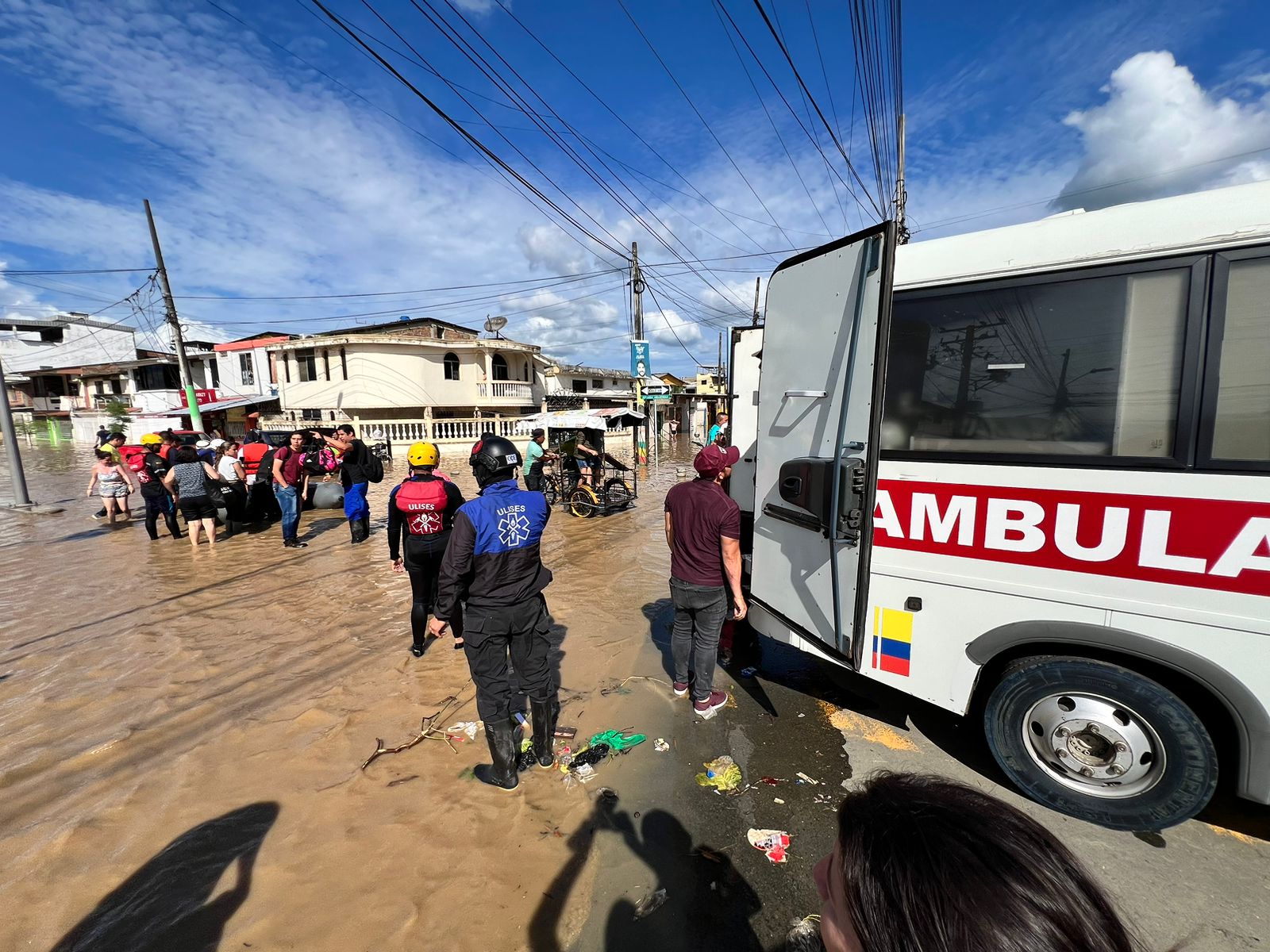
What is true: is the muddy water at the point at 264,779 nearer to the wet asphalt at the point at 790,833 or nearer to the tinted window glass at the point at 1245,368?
the wet asphalt at the point at 790,833

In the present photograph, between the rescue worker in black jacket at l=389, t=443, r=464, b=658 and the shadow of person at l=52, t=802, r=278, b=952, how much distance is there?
1.73 meters

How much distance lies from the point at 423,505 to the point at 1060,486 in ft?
13.4

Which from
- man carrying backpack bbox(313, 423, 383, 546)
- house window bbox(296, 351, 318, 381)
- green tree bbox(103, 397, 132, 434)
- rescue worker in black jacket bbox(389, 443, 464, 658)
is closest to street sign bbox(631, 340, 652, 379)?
man carrying backpack bbox(313, 423, 383, 546)

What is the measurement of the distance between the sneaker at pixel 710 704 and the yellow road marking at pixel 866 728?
2.31ft

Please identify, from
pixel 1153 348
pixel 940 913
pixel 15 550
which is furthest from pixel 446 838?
pixel 15 550

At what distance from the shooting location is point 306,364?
87.6ft

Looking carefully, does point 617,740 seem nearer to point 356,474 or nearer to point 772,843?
point 772,843

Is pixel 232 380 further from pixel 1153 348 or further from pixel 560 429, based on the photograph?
pixel 1153 348

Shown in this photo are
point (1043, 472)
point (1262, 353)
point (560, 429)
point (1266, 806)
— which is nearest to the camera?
point (1262, 353)

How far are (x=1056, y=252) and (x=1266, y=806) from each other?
3122 millimetres

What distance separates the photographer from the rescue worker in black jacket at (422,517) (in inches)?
164

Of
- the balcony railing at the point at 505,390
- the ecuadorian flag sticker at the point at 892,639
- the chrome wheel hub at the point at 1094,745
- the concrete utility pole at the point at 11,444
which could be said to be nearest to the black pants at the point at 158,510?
the concrete utility pole at the point at 11,444

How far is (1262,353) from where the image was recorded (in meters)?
2.13

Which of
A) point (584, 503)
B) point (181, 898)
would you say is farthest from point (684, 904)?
point (584, 503)
